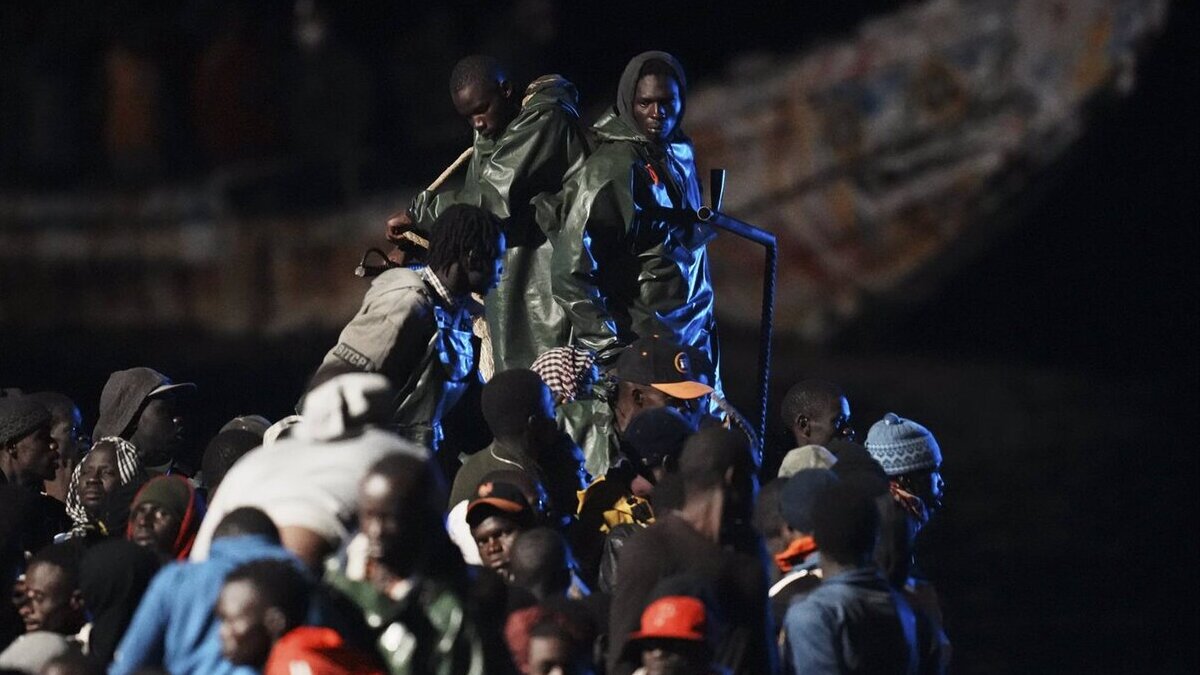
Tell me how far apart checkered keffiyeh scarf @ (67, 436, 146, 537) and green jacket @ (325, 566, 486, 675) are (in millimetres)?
2407

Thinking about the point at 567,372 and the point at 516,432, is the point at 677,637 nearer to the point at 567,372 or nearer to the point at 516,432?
the point at 516,432

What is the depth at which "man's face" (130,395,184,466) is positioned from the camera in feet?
26.9

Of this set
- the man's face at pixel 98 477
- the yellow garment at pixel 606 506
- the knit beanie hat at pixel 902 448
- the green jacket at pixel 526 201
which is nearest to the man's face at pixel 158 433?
the man's face at pixel 98 477

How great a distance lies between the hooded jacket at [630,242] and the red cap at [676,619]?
298cm

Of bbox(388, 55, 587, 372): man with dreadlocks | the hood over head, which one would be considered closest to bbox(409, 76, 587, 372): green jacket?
bbox(388, 55, 587, 372): man with dreadlocks

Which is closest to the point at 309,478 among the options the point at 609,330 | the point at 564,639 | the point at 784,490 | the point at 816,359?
the point at 564,639

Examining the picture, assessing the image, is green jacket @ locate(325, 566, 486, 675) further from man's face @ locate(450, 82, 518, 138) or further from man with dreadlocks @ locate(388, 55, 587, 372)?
man's face @ locate(450, 82, 518, 138)

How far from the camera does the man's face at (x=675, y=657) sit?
536cm

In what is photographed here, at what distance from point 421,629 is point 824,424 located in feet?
10.0

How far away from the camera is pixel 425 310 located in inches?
286

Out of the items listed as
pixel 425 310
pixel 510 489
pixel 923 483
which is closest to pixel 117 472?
pixel 425 310

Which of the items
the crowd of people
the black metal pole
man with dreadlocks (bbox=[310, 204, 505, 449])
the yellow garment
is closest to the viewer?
the crowd of people

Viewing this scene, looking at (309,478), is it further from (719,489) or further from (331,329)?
(331,329)

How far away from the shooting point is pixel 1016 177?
21.8m
